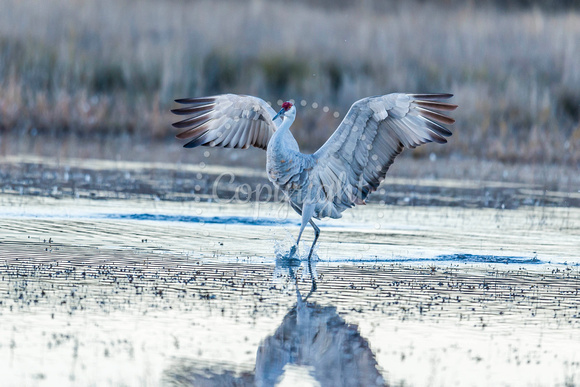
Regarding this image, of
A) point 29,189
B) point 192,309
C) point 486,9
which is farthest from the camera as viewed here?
point 486,9

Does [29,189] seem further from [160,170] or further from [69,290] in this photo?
[69,290]

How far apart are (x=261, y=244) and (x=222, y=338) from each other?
348 cm

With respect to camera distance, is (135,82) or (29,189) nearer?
(29,189)

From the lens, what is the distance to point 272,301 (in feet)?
22.3

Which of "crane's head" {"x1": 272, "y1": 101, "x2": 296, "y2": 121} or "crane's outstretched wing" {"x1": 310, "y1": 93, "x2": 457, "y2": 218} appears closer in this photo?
"crane's outstretched wing" {"x1": 310, "y1": 93, "x2": 457, "y2": 218}

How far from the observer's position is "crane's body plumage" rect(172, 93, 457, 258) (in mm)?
8773

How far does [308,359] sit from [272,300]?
136cm

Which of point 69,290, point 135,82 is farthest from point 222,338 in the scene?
point 135,82

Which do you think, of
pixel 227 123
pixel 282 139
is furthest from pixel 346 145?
pixel 227 123

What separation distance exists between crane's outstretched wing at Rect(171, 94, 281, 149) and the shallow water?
86cm

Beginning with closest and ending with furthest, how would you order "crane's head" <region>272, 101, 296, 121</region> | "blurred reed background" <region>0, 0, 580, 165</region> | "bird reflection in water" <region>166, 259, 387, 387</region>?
"bird reflection in water" <region>166, 259, 387, 387</region> < "crane's head" <region>272, 101, 296, 121</region> < "blurred reed background" <region>0, 0, 580, 165</region>

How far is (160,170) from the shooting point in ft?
48.1

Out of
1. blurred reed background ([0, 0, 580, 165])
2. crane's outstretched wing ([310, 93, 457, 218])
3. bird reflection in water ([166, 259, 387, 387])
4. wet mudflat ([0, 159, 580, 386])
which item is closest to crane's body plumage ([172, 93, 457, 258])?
crane's outstretched wing ([310, 93, 457, 218])

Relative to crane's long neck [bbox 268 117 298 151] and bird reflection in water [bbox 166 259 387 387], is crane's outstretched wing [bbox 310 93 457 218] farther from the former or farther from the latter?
bird reflection in water [bbox 166 259 387 387]
